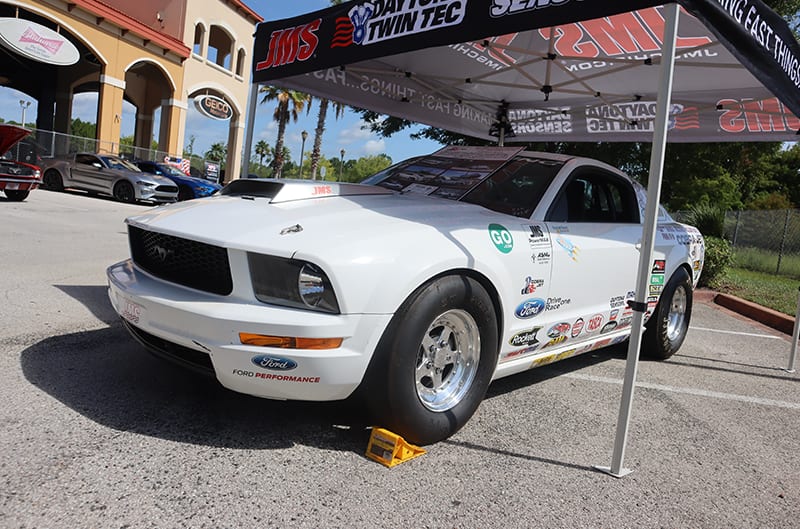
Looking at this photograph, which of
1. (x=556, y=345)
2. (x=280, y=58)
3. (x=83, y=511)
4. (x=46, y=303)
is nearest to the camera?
(x=83, y=511)

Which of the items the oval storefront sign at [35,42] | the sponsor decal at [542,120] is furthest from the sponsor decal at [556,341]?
the oval storefront sign at [35,42]

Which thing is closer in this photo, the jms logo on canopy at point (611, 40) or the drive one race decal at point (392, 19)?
the drive one race decal at point (392, 19)

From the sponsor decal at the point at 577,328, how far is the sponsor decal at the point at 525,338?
1.39ft

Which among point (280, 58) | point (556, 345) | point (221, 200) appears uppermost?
point (280, 58)

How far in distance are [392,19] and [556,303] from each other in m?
2.20

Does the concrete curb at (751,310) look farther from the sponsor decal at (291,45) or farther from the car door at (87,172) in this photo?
the car door at (87,172)

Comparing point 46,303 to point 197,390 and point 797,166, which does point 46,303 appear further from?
point 797,166

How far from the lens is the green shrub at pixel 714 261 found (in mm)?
10930

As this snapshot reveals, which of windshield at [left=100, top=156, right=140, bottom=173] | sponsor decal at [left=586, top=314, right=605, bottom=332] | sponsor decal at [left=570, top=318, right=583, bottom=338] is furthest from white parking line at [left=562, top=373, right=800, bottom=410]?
windshield at [left=100, top=156, right=140, bottom=173]

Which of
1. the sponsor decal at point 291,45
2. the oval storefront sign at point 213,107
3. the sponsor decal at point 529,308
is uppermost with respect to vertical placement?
the oval storefront sign at point 213,107

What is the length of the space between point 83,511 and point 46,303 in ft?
10.5

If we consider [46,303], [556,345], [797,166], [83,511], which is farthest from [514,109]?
[797,166]

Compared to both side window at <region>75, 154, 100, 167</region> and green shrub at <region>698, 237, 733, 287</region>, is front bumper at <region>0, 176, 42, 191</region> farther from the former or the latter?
green shrub at <region>698, 237, 733, 287</region>

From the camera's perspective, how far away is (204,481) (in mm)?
2379
